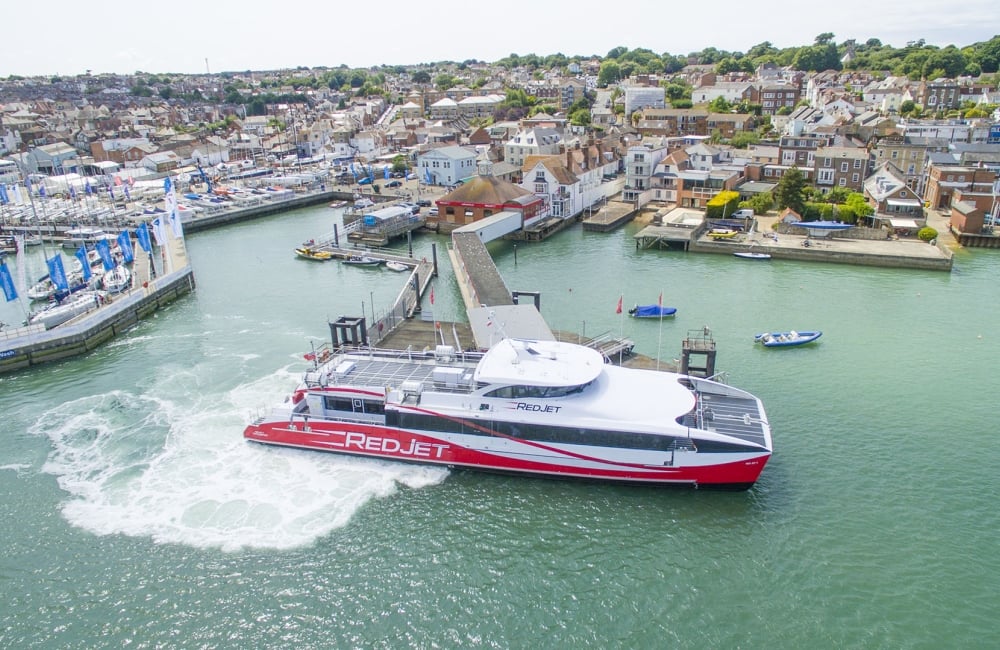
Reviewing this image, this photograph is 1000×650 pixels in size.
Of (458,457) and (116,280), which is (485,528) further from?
(116,280)

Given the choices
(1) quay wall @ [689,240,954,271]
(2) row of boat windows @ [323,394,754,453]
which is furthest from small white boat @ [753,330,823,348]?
(1) quay wall @ [689,240,954,271]

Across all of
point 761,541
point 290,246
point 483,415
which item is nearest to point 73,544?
point 483,415

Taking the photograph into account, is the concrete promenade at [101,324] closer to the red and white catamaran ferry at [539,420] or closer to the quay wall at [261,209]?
the red and white catamaran ferry at [539,420]

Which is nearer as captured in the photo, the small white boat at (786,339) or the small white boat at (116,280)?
the small white boat at (786,339)

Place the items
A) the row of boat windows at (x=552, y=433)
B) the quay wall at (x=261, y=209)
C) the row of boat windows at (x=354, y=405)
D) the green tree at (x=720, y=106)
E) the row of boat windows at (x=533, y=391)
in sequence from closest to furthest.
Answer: the row of boat windows at (x=552, y=433)
the row of boat windows at (x=533, y=391)
the row of boat windows at (x=354, y=405)
the quay wall at (x=261, y=209)
the green tree at (x=720, y=106)

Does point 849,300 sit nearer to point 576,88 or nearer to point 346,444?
point 346,444

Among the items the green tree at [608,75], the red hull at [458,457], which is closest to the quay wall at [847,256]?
the red hull at [458,457]

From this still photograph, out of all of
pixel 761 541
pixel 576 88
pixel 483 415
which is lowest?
pixel 761 541
